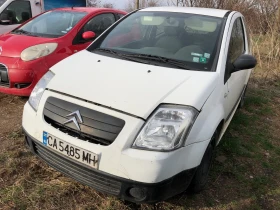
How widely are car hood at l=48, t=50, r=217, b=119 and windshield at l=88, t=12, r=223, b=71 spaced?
11.3 inches

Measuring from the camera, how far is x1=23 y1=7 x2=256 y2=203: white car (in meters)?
1.98

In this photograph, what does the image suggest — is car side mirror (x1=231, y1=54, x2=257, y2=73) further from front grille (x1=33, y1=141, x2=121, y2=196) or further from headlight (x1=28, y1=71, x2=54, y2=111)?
headlight (x1=28, y1=71, x2=54, y2=111)

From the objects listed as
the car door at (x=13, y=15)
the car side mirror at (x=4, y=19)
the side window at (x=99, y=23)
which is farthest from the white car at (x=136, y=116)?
the car door at (x=13, y=15)

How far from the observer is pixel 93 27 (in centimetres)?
517

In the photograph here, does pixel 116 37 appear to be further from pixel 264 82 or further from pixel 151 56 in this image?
pixel 264 82

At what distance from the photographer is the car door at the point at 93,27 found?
15.6ft

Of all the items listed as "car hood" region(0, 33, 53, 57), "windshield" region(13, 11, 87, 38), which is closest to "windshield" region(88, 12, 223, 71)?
"car hood" region(0, 33, 53, 57)

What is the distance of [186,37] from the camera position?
3064 mm

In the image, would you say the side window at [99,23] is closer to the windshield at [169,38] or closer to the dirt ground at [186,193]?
the windshield at [169,38]

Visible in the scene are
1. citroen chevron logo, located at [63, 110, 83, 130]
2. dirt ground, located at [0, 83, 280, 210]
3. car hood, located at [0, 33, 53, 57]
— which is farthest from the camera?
car hood, located at [0, 33, 53, 57]

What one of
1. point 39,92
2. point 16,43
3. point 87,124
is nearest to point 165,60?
point 87,124

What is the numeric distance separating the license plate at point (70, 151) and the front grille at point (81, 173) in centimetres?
5

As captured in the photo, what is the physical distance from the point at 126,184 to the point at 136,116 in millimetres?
480

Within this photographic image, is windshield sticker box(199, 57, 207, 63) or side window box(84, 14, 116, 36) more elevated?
windshield sticker box(199, 57, 207, 63)
